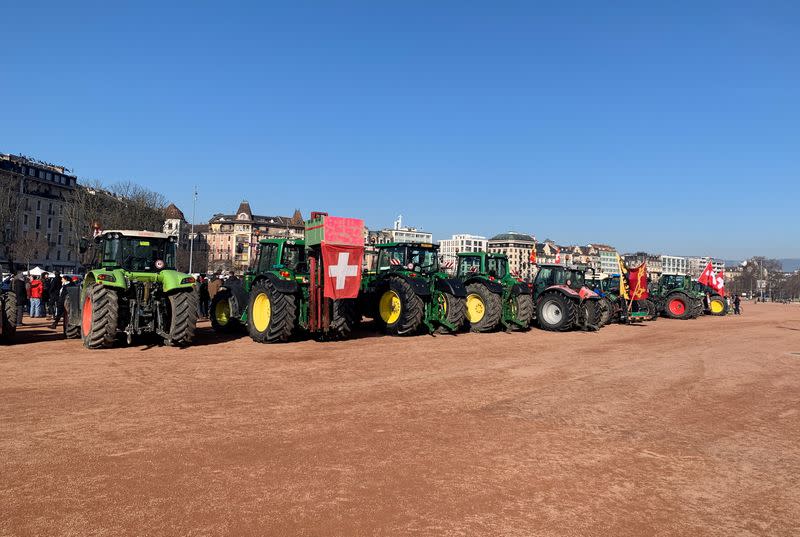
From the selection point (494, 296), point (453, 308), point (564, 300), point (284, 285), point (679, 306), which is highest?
point (284, 285)

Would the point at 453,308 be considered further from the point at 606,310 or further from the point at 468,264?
the point at 606,310

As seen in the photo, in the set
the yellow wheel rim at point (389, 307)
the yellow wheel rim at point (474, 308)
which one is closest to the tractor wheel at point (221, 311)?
the yellow wheel rim at point (389, 307)

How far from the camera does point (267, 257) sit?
1352 centimetres

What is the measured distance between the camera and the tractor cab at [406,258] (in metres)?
14.7

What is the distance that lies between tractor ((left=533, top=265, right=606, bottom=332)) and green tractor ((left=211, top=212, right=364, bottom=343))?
23.5ft

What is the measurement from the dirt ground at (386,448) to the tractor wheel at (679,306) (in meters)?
18.3

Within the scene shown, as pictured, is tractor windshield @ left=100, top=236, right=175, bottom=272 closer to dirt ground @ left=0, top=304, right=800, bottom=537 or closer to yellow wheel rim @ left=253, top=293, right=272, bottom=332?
yellow wheel rim @ left=253, top=293, right=272, bottom=332

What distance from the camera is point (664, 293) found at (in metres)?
28.4

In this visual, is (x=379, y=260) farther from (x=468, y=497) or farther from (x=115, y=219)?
(x=115, y=219)

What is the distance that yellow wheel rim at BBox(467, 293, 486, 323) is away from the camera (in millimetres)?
16359

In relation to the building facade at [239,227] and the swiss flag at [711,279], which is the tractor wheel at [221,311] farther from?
the building facade at [239,227]

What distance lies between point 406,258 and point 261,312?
13.2 feet

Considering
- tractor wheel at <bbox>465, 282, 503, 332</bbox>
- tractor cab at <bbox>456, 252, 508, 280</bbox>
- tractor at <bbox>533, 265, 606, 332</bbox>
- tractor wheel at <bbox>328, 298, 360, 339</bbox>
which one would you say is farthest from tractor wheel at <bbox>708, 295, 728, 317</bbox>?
tractor wheel at <bbox>328, 298, 360, 339</bbox>

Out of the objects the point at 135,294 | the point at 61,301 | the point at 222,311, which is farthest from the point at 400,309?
the point at 61,301
